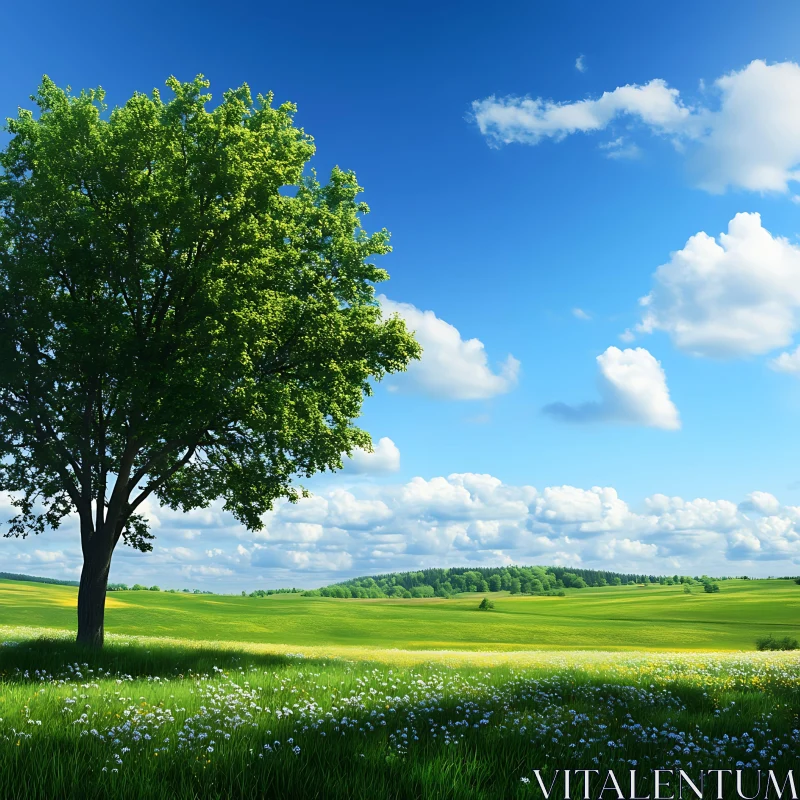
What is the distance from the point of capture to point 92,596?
22.3 metres

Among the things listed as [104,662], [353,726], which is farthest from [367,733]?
[104,662]

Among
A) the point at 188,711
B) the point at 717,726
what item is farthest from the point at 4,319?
the point at 717,726

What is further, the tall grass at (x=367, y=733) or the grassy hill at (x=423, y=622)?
the grassy hill at (x=423, y=622)

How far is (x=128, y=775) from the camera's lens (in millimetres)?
6609

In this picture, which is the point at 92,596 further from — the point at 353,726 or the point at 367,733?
the point at 367,733

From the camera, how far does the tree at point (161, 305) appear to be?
2048cm

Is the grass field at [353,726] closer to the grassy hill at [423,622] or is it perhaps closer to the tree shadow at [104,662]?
the tree shadow at [104,662]

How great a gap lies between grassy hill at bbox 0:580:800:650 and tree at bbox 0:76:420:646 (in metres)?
33.2

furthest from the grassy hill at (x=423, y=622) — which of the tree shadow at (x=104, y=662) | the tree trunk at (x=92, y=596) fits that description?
the tree shadow at (x=104, y=662)

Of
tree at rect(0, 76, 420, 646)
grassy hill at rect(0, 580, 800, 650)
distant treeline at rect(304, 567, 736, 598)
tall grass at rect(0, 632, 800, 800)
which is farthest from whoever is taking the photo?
distant treeline at rect(304, 567, 736, 598)

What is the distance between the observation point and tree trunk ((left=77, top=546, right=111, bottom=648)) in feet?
72.0

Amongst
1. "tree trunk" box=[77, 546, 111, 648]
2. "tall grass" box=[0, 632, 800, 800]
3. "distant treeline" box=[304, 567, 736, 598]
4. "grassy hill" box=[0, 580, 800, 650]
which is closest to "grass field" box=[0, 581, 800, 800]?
"tall grass" box=[0, 632, 800, 800]

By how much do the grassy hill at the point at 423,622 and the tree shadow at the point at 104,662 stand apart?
110 feet

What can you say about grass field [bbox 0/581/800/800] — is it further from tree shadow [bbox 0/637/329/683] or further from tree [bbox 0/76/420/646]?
tree [bbox 0/76/420/646]
